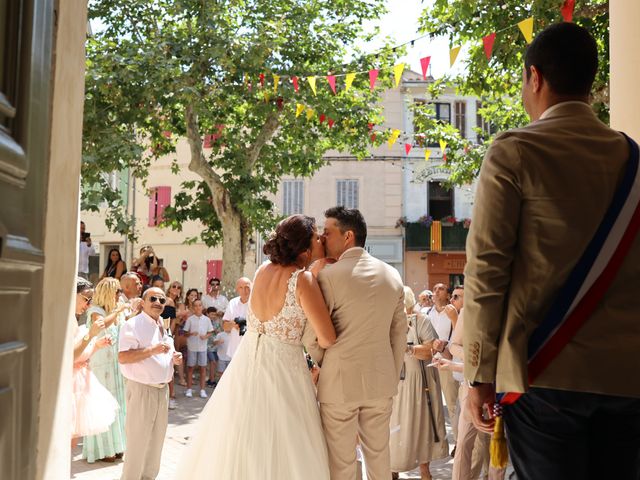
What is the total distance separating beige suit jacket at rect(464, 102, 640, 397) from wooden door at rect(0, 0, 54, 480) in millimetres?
1358

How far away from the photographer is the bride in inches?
Answer: 208

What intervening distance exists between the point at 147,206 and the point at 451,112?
14609 mm

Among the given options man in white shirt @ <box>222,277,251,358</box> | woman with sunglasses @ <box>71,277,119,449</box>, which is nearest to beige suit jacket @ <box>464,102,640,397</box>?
woman with sunglasses @ <box>71,277,119,449</box>

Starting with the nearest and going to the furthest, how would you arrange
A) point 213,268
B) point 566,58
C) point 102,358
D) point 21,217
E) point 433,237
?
point 21,217 < point 566,58 < point 102,358 < point 213,268 < point 433,237

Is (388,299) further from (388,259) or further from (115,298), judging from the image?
(388,259)

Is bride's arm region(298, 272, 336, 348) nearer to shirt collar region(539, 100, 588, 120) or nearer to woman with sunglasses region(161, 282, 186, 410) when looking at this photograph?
shirt collar region(539, 100, 588, 120)

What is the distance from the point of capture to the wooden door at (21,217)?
165 cm

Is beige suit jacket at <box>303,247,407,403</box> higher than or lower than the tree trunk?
lower

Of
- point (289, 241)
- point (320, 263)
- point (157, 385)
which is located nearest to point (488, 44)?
point (320, 263)

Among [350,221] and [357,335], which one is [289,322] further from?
[350,221]

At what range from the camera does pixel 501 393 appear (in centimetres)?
255

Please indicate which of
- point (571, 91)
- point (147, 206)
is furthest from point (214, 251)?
point (571, 91)

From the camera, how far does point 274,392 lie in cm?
541

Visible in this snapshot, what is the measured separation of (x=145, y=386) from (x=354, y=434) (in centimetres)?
250
